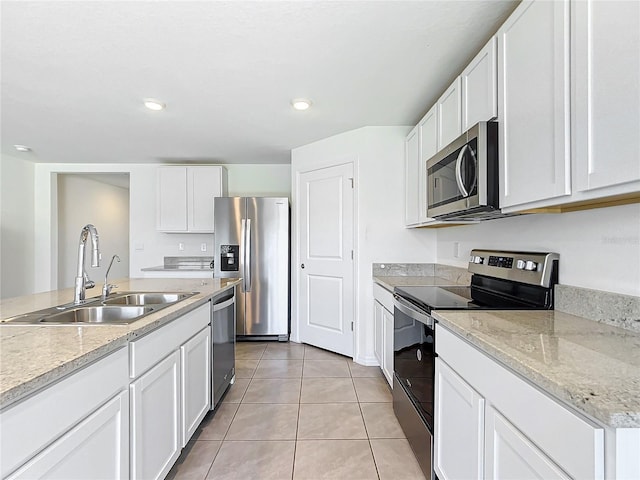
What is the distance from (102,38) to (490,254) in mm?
2507

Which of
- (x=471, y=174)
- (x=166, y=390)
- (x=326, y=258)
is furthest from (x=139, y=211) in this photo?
(x=471, y=174)

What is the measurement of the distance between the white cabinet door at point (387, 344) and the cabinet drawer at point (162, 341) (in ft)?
4.27

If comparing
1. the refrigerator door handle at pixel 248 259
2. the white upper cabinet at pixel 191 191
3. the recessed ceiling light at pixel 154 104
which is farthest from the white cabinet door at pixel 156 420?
the white upper cabinet at pixel 191 191

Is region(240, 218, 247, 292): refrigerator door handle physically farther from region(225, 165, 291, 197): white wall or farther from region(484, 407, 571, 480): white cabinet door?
region(484, 407, 571, 480): white cabinet door

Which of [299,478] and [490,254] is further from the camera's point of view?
[490,254]

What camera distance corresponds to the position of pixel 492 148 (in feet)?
5.03

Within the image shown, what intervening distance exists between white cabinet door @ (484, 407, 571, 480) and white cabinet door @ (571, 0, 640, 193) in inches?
28.7

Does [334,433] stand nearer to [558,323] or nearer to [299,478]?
[299,478]

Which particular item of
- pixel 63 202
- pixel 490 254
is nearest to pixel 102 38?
pixel 490 254

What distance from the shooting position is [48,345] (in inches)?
39.7

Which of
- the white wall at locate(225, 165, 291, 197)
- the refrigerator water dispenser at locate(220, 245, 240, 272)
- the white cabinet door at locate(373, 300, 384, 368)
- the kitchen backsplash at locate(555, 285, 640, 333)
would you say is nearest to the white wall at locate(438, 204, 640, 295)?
the kitchen backsplash at locate(555, 285, 640, 333)

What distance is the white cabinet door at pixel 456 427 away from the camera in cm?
111

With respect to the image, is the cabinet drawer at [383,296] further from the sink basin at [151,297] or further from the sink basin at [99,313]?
the sink basin at [99,313]

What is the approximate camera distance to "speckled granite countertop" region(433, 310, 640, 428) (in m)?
0.65
